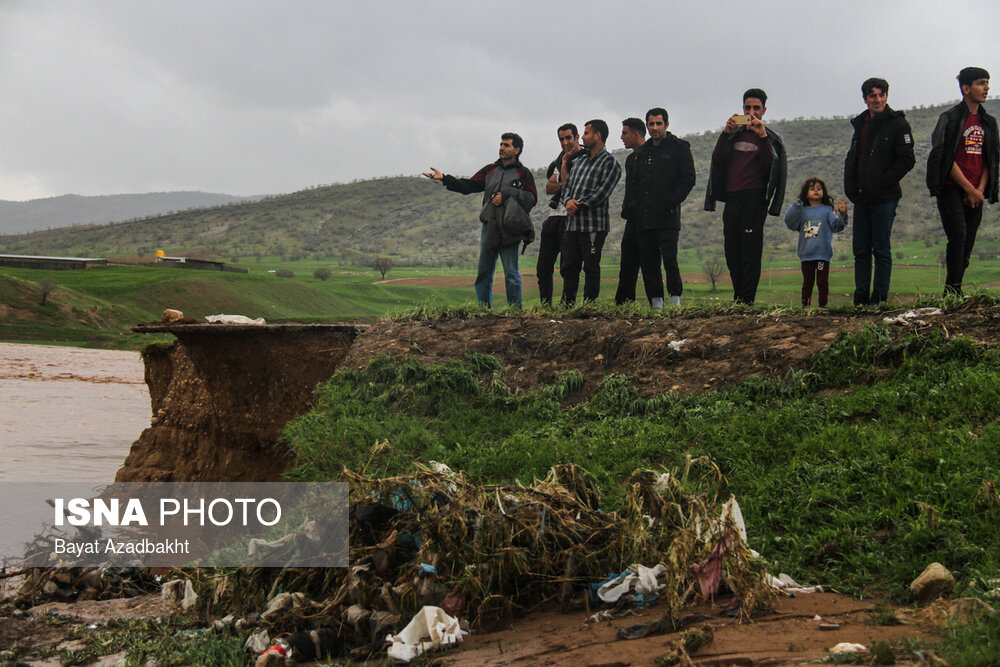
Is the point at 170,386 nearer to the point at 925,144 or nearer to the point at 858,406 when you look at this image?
the point at 858,406

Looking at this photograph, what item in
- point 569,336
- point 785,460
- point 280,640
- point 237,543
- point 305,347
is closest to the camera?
point 280,640

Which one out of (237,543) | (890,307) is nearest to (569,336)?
(890,307)

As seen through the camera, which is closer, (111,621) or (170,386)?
(111,621)

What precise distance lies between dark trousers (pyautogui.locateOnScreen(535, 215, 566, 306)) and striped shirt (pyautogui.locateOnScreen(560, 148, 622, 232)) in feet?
0.90

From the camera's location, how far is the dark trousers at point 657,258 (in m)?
8.81

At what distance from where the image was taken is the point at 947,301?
6.69 meters

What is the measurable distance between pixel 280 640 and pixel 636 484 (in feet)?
6.49

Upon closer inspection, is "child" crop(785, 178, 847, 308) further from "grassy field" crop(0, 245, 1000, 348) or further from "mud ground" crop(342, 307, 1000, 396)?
"grassy field" crop(0, 245, 1000, 348)

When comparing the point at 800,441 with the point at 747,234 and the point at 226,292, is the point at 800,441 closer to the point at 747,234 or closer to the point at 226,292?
the point at 747,234

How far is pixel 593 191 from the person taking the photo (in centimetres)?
930

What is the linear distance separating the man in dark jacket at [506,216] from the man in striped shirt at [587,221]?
0.48m

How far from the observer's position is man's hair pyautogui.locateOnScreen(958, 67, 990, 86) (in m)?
7.40

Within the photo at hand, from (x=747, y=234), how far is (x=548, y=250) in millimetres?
2356

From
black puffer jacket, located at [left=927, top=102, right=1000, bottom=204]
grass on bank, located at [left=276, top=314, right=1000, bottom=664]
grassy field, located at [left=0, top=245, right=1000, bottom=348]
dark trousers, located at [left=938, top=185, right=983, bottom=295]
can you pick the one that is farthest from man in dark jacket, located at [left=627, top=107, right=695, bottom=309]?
grassy field, located at [left=0, top=245, right=1000, bottom=348]
